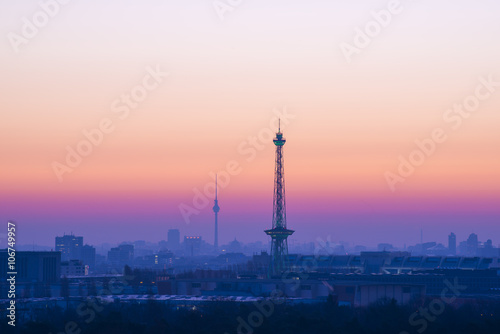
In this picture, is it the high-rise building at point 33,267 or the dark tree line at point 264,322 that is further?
the high-rise building at point 33,267

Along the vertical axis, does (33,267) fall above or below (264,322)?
above

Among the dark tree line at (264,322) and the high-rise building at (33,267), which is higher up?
the high-rise building at (33,267)

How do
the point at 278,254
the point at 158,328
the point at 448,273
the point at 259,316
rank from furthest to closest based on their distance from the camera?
the point at 278,254 → the point at 448,273 → the point at 259,316 → the point at 158,328

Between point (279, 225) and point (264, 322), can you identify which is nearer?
point (264, 322)

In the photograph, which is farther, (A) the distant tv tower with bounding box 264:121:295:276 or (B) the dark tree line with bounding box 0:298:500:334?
(A) the distant tv tower with bounding box 264:121:295:276

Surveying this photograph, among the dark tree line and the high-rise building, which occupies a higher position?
the high-rise building

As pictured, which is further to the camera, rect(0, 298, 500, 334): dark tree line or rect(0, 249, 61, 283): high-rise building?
rect(0, 249, 61, 283): high-rise building

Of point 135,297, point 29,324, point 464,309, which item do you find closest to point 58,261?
point 135,297

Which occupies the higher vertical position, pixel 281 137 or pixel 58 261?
pixel 281 137

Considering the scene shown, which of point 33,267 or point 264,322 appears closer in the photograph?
point 264,322

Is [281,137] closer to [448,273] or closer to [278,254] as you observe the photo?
[278,254]

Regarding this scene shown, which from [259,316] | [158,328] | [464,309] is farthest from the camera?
[464,309]
